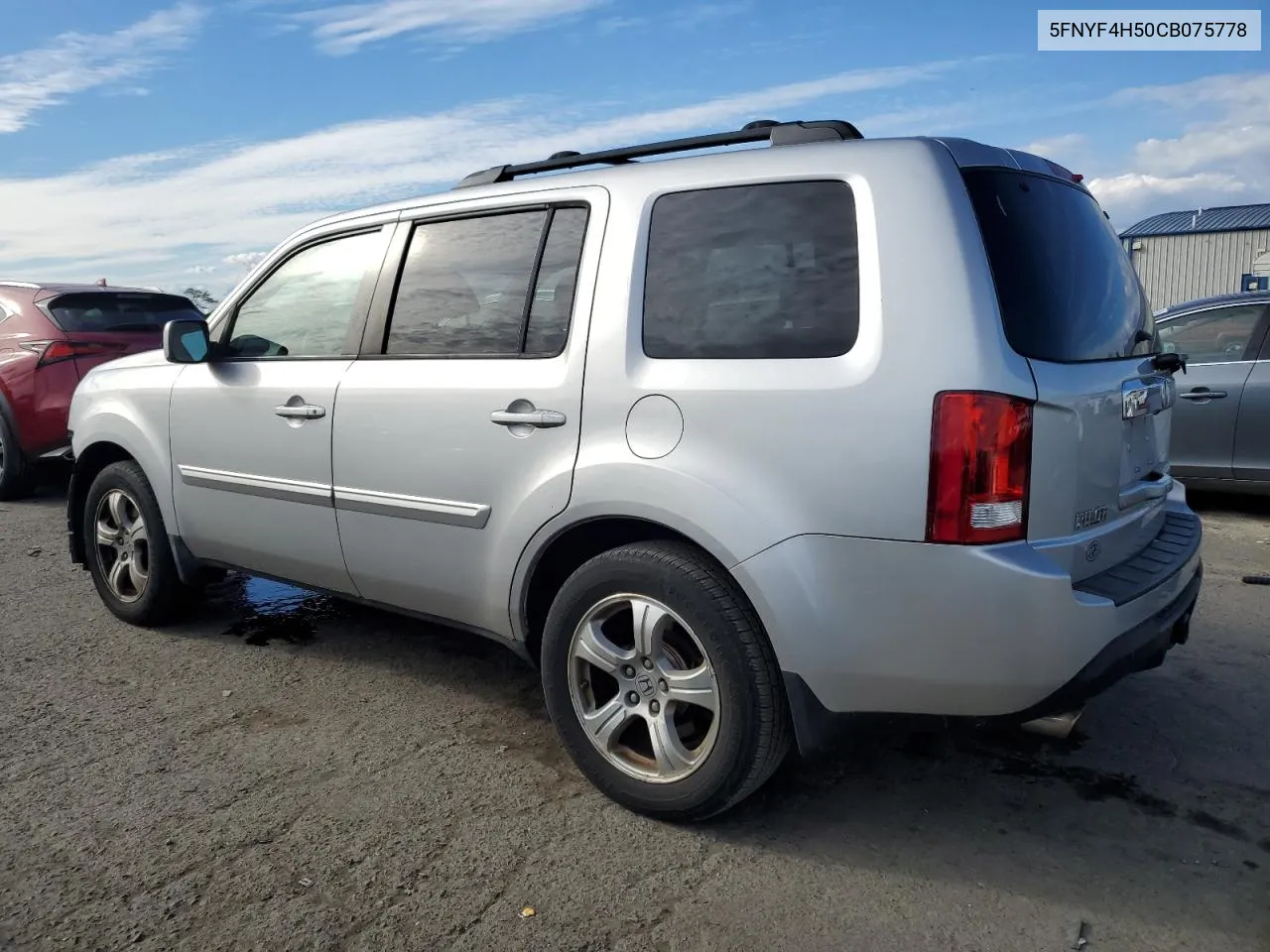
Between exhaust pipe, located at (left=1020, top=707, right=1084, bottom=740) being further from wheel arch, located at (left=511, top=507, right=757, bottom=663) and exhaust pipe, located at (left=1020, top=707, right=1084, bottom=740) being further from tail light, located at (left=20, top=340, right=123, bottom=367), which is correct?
tail light, located at (left=20, top=340, right=123, bottom=367)

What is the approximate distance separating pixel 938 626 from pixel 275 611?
3.69m

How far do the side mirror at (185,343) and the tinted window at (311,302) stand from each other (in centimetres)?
12

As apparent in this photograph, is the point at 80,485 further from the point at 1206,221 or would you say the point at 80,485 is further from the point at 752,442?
the point at 1206,221

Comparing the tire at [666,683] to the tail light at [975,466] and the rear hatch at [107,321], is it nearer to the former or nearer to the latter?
the tail light at [975,466]

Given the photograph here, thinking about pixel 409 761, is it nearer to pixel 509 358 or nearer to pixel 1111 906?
pixel 509 358

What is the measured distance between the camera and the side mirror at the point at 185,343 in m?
4.20

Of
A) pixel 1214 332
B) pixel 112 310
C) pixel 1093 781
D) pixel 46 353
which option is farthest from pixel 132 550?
pixel 1214 332

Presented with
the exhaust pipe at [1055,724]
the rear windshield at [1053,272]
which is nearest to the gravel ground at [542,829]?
the exhaust pipe at [1055,724]

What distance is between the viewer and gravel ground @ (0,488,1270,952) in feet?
8.20

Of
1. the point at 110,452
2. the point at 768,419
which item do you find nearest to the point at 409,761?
the point at 768,419

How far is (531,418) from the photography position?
3.12 meters

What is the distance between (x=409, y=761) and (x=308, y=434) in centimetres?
124

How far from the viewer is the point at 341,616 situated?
16.6 feet

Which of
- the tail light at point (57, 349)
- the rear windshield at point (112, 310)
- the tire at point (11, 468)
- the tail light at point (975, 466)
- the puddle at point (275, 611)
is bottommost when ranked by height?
the puddle at point (275, 611)
